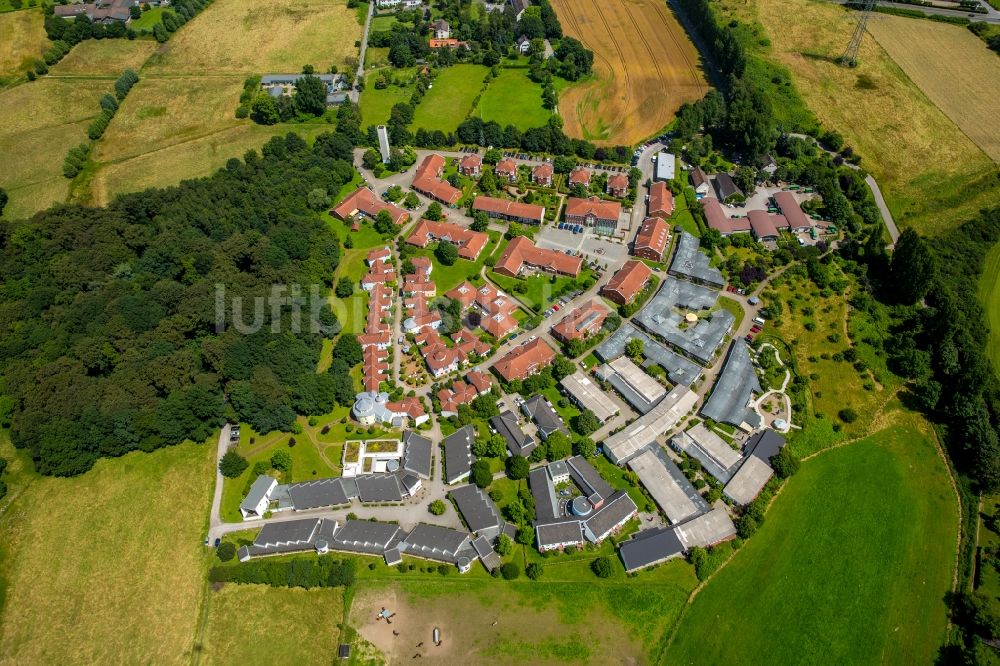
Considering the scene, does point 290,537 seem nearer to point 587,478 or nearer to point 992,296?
point 587,478

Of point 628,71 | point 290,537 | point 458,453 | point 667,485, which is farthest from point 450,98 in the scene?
point 290,537

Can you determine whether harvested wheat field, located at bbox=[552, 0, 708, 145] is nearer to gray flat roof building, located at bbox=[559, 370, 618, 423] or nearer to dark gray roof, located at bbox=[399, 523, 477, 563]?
gray flat roof building, located at bbox=[559, 370, 618, 423]

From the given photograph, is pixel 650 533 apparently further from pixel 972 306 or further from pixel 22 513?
pixel 22 513

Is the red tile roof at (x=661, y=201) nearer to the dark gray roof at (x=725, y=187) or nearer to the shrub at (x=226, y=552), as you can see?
the dark gray roof at (x=725, y=187)

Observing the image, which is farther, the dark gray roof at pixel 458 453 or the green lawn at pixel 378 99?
the green lawn at pixel 378 99

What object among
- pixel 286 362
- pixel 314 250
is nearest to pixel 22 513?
pixel 286 362

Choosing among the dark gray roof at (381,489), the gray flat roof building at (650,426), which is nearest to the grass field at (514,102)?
the gray flat roof building at (650,426)
